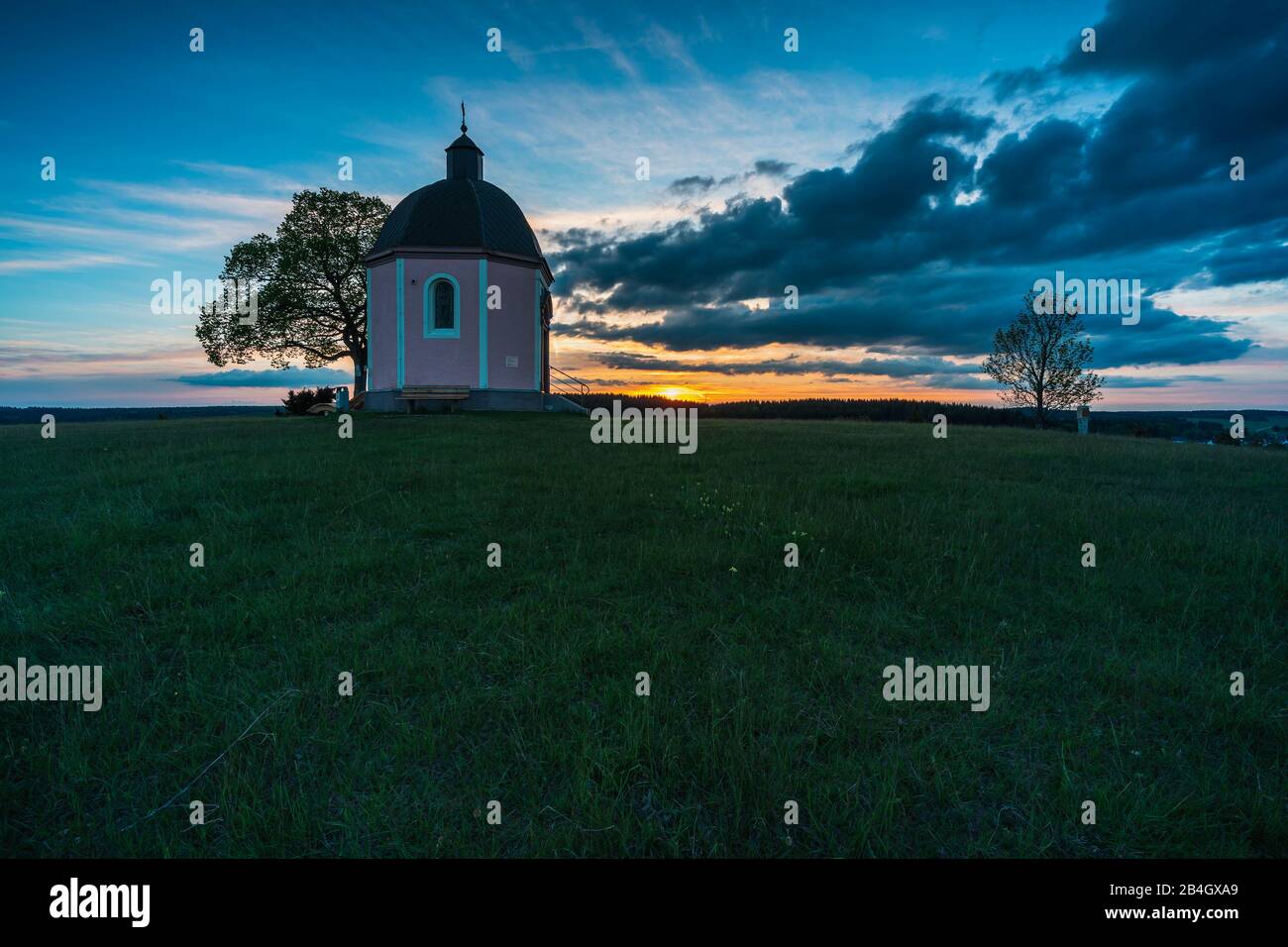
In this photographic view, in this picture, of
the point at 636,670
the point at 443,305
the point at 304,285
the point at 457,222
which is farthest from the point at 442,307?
the point at 636,670

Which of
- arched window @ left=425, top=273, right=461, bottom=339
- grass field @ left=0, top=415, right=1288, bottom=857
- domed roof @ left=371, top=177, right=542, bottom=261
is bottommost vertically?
grass field @ left=0, top=415, right=1288, bottom=857

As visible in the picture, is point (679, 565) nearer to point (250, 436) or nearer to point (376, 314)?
point (250, 436)

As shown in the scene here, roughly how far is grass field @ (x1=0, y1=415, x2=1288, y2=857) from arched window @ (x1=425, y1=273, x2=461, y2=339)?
18.5 meters

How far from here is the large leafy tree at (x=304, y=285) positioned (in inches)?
1286

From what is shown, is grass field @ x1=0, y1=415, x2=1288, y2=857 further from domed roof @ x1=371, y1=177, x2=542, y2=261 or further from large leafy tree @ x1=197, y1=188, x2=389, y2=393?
large leafy tree @ x1=197, y1=188, x2=389, y2=393

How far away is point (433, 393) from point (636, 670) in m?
24.3

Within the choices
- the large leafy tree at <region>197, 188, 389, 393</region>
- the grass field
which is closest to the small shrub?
the large leafy tree at <region>197, 188, 389, 393</region>

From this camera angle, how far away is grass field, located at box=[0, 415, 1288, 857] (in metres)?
3.02

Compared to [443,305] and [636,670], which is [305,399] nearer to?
[443,305]

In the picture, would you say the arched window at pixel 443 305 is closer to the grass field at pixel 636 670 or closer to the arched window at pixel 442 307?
the arched window at pixel 442 307

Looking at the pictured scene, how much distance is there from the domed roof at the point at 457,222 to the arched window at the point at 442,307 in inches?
65.1
